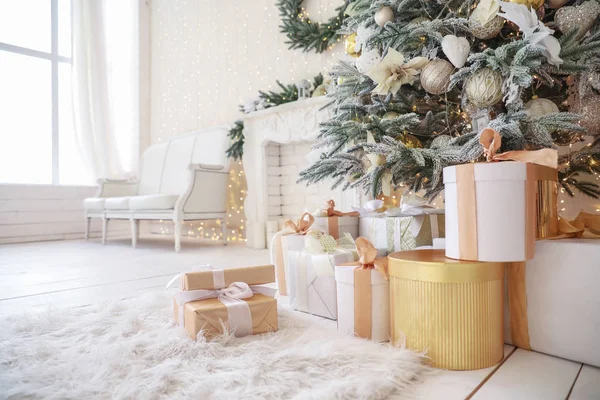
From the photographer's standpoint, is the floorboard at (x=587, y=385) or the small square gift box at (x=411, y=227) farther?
the small square gift box at (x=411, y=227)

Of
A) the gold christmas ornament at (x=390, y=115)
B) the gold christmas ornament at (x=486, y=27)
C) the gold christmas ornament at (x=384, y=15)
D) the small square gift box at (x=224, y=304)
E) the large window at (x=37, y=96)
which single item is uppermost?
the large window at (x=37, y=96)

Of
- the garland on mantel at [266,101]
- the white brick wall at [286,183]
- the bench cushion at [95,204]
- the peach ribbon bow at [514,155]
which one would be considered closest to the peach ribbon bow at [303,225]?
the peach ribbon bow at [514,155]

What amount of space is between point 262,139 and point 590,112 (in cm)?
253

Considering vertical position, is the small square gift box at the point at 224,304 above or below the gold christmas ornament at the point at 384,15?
below

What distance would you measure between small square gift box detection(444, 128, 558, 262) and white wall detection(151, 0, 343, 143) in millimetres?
2514

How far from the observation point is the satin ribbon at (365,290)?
3.65 ft

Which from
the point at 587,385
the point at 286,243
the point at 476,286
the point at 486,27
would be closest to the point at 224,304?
the point at 286,243

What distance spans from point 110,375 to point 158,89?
16.2 ft

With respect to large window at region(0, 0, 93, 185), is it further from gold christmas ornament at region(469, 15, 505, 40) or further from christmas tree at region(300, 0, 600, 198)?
gold christmas ornament at region(469, 15, 505, 40)

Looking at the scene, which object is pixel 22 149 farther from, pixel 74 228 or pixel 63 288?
pixel 63 288

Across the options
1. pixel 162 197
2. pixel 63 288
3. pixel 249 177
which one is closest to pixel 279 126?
pixel 249 177

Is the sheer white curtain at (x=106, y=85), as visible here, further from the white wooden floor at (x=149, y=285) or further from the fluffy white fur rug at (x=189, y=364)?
the fluffy white fur rug at (x=189, y=364)

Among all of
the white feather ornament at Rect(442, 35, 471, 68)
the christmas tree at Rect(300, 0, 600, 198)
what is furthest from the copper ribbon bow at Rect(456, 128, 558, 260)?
the white feather ornament at Rect(442, 35, 471, 68)

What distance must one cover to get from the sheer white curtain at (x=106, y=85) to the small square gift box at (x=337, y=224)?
409 cm
